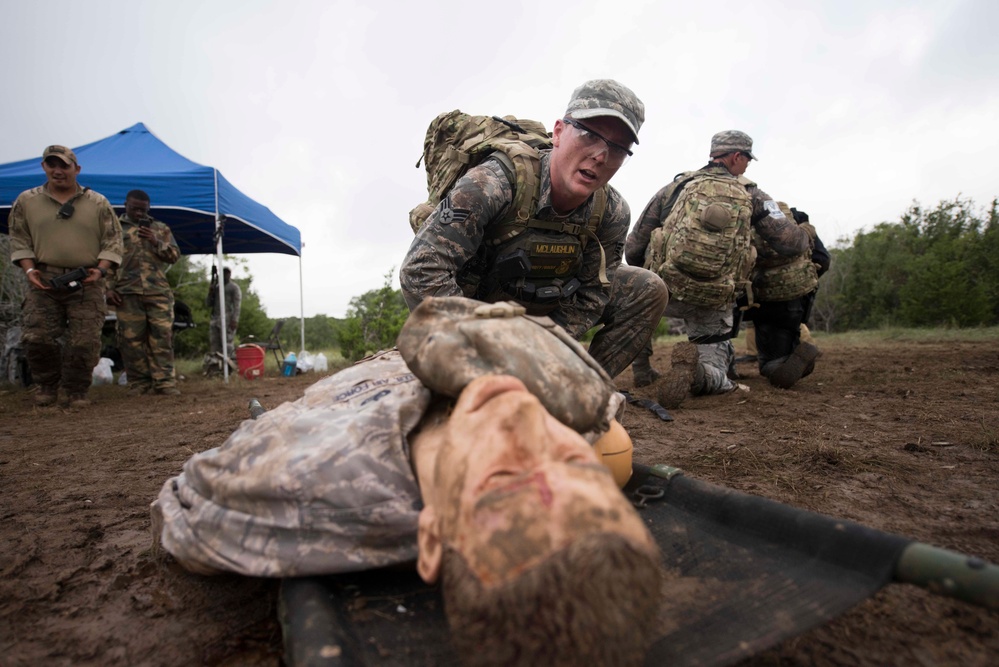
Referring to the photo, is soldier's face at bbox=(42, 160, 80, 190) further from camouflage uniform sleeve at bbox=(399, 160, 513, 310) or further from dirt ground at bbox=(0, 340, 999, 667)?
camouflage uniform sleeve at bbox=(399, 160, 513, 310)

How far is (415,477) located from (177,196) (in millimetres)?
6934

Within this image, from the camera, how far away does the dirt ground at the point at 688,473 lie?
129 cm

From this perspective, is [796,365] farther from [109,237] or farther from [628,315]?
[109,237]

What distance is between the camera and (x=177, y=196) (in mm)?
6859

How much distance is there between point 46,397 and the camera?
5.19 metres

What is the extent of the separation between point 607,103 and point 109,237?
4790 mm

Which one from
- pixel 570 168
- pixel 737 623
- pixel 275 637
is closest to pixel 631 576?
pixel 737 623

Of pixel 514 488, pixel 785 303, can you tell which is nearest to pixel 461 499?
pixel 514 488

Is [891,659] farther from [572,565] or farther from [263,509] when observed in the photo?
[263,509]

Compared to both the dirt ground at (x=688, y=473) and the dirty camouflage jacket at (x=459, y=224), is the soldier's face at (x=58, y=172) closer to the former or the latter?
the dirt ground at (x=688, y=473)

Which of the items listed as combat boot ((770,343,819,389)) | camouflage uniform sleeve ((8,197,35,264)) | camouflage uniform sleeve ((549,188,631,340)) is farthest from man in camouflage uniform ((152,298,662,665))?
camouflage uniform sleeve ((8,197,35,264))

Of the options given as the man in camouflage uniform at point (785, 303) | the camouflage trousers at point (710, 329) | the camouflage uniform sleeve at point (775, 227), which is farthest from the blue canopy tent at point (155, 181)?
the man in camouflage uniform at point (785, 303)

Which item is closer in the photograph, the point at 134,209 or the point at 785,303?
the point at 785,303

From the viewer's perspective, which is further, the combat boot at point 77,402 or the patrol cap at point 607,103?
the combat boot at point 77,402
